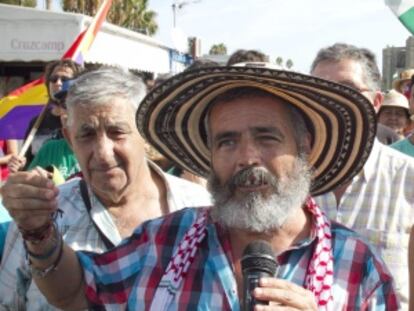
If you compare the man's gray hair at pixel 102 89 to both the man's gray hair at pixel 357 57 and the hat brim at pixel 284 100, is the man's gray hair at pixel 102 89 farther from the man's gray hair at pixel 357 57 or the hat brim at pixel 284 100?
the man's gray hair at pixel 357 57

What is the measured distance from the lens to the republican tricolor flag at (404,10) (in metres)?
3.42

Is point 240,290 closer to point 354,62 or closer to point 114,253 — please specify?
point 114,253

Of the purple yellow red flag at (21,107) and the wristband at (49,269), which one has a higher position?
the purple yellow red flag at (21,107)

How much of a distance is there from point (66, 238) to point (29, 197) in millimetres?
743

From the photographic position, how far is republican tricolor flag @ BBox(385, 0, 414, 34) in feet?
11.2

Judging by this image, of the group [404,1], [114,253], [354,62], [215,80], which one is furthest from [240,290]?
[354,62]

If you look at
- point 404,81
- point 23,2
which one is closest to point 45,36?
point 404,81

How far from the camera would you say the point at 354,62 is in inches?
160

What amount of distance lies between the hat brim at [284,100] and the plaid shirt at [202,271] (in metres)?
0.33

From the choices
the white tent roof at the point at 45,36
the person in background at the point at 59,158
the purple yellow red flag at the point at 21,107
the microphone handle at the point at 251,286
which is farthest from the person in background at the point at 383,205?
the white tent roof at the point at 45,36

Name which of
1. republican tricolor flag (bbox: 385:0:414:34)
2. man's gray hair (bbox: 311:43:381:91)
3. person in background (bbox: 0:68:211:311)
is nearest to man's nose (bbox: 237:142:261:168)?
person in background (bbox: 0:68:211:311)

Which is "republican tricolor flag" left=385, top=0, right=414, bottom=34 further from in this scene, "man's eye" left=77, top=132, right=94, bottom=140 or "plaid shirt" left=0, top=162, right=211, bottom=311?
A: "man's eye" left=77, top=132, right=94, bottom=140

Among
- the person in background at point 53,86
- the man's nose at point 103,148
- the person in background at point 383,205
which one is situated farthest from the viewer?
the person in background at point 53,86

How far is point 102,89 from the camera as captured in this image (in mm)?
3123
